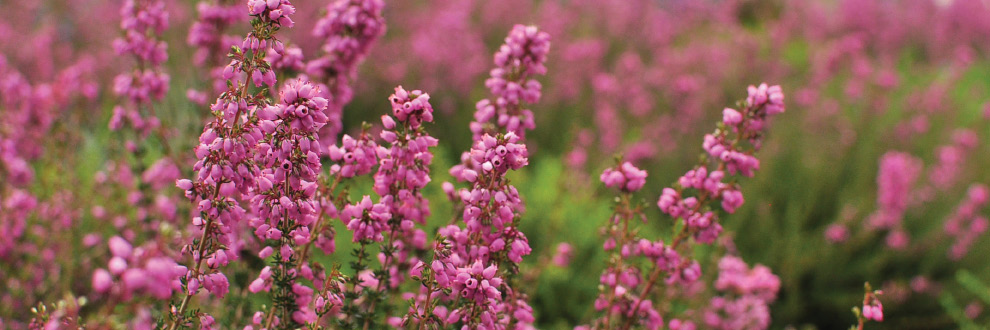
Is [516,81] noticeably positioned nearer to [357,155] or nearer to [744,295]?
[357,155]

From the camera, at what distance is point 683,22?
10555 mm

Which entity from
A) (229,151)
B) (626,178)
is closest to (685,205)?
(626,178)

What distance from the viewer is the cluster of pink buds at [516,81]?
6.60 feet

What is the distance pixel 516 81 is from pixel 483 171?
1.80 feet

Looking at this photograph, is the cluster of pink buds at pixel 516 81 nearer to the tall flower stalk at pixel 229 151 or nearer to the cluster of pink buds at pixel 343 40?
the cluster of pink buds at pixel 343 40

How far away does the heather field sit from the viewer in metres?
1.53

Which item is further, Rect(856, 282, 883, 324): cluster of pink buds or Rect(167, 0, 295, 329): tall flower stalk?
Rect(856, 282, 883, 324): cluster of pink buds

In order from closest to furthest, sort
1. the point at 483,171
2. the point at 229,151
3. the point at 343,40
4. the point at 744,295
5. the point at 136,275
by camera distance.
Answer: the point at 136,275, the point at 229,151, the point at 483,171, the point at 343,40, the point at 744,295

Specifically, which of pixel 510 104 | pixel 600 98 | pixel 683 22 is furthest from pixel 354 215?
pixel 683 22

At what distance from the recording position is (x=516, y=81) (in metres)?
2.08

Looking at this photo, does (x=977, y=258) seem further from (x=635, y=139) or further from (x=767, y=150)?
(x=635, y=139)

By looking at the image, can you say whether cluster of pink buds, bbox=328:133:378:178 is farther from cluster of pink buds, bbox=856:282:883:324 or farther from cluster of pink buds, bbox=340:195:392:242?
cluster of pink buds, bbox=856:282:883:324

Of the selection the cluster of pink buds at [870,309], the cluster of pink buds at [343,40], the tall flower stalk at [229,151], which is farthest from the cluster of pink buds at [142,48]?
the cluster of pink buds at [870,309]

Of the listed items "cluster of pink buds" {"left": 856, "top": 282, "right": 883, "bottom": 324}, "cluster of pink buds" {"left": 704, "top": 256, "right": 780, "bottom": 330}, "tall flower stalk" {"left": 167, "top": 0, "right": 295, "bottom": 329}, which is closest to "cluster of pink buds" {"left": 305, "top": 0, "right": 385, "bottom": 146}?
"tall flower stalk" {"left": 167, "top": 0, "right": 295, "bottom": 329}
